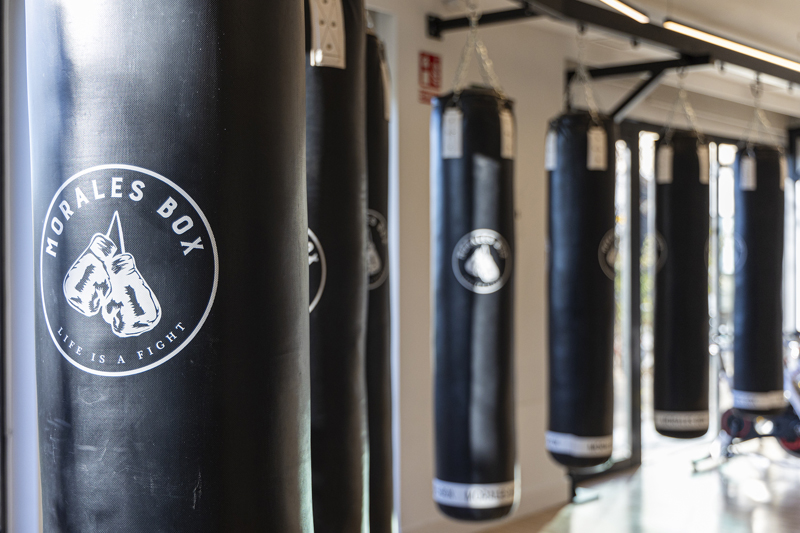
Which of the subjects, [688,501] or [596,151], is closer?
[596,151]

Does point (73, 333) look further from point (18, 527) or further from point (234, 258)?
point (18, 527)

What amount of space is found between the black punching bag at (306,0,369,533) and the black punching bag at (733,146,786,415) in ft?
9.55

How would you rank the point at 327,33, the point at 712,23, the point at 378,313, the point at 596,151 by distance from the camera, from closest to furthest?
the point at 327,33 < the point at 378,313 < the point at 596,151 < the point at 712,23

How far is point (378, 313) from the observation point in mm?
1792

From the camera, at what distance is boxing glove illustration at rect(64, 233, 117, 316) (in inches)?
33.7

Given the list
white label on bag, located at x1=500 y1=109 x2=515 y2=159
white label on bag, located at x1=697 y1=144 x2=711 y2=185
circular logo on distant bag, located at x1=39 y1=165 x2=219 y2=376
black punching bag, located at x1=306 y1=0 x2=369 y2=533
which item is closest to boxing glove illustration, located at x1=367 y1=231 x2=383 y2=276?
black punching bag, located at x1=306 y1=0 x2=369 y2=533

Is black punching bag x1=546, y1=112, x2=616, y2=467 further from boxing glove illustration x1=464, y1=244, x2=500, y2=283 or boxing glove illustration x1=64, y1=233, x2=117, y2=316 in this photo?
boxing glove illustration x1=64, y1=233, x2=117, y2=316

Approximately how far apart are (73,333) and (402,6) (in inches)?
128

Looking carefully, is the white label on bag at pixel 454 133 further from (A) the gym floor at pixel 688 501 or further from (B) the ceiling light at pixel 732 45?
(A) the gym floor at pixel 688 501

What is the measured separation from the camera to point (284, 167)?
0.95 m

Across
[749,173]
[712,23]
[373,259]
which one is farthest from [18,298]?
[712,23]

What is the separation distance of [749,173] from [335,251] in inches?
118

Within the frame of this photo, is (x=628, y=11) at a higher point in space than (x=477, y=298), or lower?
higher

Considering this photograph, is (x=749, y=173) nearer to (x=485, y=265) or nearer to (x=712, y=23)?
(x=712, y=23)
